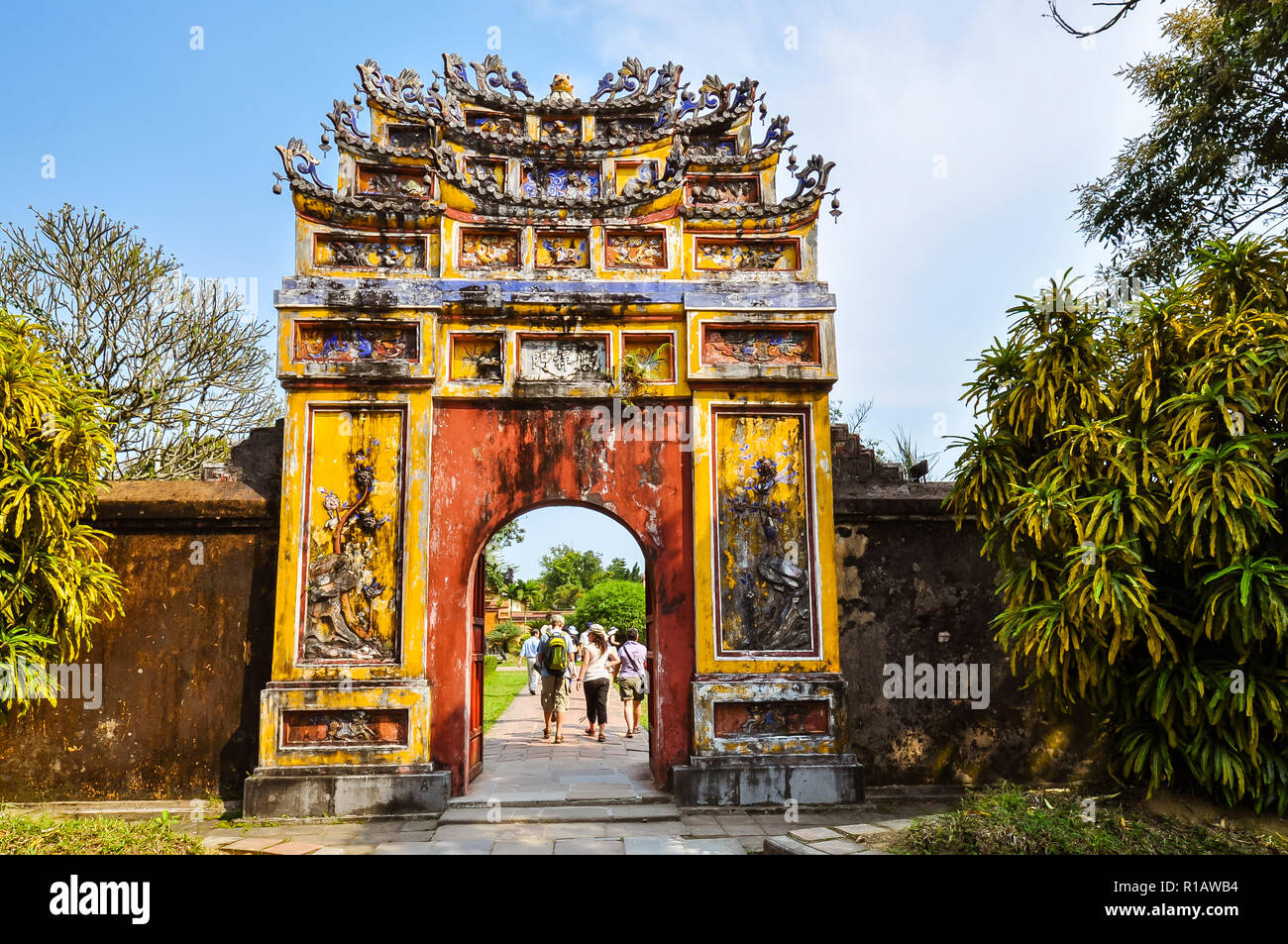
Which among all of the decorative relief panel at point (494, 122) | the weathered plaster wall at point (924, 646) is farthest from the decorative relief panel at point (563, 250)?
the weathered plaster wall at point (924, 646)

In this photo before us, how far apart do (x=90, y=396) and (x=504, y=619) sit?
33.3 metres

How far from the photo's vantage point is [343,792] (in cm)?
683

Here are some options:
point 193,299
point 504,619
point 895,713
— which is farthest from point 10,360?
point 504,619

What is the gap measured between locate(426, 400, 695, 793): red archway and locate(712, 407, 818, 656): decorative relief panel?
320mm

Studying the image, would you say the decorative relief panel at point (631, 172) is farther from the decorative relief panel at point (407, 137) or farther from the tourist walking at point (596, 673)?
the tourist walking at point (596, 673)

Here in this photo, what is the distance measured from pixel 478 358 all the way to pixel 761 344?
2541mm

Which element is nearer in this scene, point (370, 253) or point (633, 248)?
point (370, 253)

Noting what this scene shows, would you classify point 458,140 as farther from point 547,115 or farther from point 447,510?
point 447,510

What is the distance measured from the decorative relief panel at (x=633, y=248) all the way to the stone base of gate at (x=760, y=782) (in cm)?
440

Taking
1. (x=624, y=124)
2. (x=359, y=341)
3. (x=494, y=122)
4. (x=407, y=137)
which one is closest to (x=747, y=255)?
(x=624, y=124)

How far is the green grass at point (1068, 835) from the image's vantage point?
4727 millimetres

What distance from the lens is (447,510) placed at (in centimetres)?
758

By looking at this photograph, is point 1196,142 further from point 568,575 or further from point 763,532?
point 568,575
